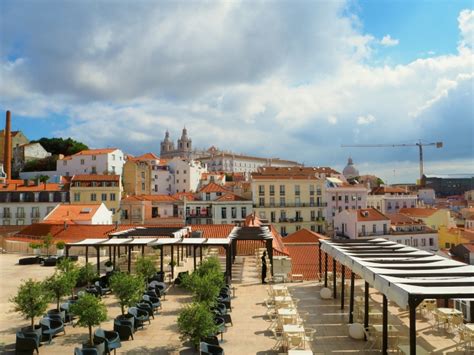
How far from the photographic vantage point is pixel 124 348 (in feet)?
40.6

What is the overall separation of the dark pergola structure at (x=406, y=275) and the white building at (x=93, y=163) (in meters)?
63.1

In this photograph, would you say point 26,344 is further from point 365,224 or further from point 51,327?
point 365,224

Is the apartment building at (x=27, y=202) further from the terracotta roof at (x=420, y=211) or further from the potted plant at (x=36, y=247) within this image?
the terracotta roof at (x=420, y=211)

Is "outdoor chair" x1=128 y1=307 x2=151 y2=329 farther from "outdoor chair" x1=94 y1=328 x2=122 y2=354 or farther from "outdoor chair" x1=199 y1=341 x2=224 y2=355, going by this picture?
"outdoor chair" x1=199 y1=341 x2=224 y2=355

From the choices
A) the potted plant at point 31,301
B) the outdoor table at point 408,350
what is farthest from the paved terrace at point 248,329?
the outdoor table at point 408,350

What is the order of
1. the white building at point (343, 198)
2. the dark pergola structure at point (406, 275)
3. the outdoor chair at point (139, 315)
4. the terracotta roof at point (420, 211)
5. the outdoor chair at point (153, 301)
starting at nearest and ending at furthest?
the dark pergola structure at point (406, 275), the outdoor chair at point (139, 315), the outdoor chair at point (153, 301), the white building at point (343, 198), the terracotta roof at point (420, 211)

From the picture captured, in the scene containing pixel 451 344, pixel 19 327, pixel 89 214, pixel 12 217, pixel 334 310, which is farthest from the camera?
pixel 12 217

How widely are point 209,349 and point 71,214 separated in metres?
35.9

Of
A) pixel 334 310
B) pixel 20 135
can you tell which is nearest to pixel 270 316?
pixel 334 310

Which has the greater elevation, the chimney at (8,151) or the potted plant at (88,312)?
the chimney at (8,151)

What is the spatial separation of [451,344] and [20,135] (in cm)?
10222

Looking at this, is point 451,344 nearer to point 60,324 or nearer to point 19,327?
point 60,324

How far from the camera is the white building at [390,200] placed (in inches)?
3364

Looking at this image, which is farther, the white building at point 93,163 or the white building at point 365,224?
the white building at point 93,163
